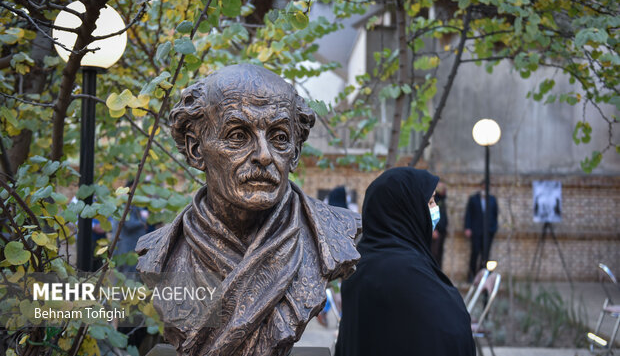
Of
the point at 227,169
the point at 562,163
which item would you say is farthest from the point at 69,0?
the point at 562,163

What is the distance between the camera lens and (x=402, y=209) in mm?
2973

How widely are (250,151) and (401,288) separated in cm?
112

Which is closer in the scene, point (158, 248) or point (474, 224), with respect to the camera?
point (158, 248)

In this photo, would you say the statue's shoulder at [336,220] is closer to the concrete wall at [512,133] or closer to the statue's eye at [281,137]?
the statue's eye at [281,137]

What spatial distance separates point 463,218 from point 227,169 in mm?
10766

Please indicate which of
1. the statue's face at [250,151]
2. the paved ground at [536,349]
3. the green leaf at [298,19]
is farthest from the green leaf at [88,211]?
the paved ground at [536,349]

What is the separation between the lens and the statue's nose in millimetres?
2023

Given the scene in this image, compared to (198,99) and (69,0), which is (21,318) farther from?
(69,0)

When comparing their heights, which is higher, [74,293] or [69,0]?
[69,0]

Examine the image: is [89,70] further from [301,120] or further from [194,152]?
[301,120]

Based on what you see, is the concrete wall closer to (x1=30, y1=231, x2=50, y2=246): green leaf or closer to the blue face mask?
the blue face mask

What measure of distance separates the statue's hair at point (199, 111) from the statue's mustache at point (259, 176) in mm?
233

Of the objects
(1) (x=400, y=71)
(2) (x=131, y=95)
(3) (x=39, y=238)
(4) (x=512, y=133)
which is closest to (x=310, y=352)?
(3) (x=39, y=238)

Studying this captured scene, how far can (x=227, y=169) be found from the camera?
6.81 ft
